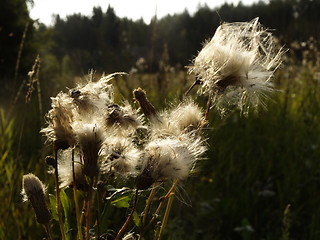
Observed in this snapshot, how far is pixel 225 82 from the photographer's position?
3.58ft

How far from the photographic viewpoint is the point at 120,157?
1.01 metres

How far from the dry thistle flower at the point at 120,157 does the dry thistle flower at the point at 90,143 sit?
7 centimetres

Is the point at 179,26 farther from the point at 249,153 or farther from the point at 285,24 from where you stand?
the point at 249,153

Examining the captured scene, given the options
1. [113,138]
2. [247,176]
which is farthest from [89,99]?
[247,176]

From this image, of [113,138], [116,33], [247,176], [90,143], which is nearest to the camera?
[90,143]

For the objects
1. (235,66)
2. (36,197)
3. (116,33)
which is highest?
(116,33)

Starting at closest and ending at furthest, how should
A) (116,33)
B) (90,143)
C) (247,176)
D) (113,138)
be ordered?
(90,143)
(113,138)
(247,176)
(116,33)

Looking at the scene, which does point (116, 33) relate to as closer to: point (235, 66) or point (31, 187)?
point (235, 66)

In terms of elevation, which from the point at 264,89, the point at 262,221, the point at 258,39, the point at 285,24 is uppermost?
the point at 285,24

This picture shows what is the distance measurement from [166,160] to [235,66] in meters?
0.31

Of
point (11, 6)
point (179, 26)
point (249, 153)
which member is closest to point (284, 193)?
point (249, 153)

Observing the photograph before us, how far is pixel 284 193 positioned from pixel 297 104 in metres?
1.46

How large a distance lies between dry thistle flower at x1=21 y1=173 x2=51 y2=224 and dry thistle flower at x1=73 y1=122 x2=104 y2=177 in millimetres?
127

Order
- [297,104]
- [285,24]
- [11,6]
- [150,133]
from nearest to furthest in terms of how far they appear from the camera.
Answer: [150,133] → [297,104] → [285,24] → [11,6]
